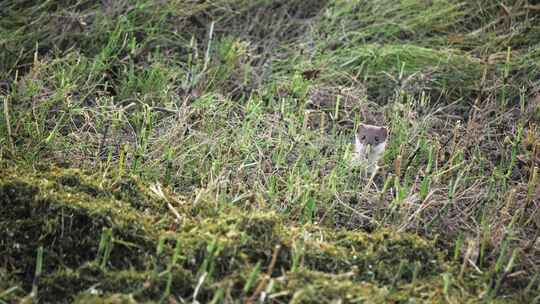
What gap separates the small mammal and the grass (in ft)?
0.27

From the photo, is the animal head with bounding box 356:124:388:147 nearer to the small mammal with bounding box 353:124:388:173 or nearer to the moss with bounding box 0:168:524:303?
the small mammal with bounding box 353:124:388:173

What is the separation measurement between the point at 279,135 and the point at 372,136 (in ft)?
1.60

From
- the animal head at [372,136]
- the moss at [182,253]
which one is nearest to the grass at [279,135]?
the moss at [182,253]

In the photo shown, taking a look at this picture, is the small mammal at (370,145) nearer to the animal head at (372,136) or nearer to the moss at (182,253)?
the animal head at (372,136)

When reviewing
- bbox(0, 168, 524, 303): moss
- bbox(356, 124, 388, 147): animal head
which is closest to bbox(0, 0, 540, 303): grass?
bbox(0, 168, 524, 303): moss

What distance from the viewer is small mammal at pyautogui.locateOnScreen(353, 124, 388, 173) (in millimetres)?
3551

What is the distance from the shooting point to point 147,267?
2.58 m

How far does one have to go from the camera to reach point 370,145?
3.54 meters

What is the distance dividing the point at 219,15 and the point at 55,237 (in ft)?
8.66

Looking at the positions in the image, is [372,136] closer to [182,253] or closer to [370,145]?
[370,145]

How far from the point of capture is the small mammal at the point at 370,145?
355 centimetres

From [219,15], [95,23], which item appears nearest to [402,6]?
[219,15]

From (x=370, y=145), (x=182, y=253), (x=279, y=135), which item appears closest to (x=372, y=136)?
(x=370, y=145)

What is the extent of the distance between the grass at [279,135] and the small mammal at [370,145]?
83 mm
